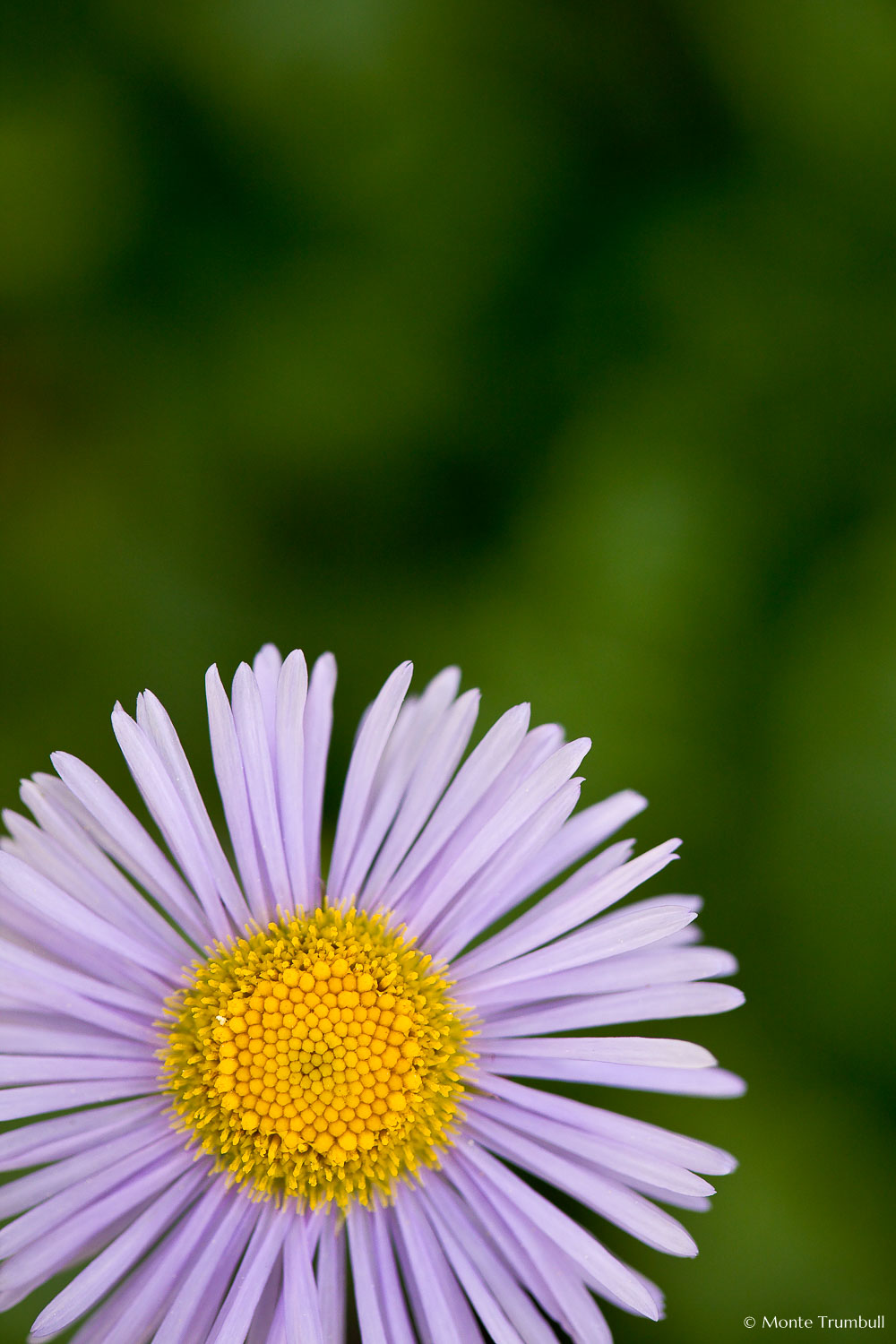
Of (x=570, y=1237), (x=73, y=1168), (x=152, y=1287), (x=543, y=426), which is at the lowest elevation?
(x=152, y=1287)

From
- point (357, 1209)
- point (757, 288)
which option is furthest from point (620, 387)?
point (357, 1209)

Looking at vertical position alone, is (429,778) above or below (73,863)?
above

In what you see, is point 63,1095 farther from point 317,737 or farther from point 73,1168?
point 317,737

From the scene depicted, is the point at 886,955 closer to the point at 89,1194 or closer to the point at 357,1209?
the point at 357,1209

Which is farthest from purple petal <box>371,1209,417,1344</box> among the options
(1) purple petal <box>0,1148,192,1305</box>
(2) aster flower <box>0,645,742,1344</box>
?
(1) purple petal <box>0,1148,192,1305</box>

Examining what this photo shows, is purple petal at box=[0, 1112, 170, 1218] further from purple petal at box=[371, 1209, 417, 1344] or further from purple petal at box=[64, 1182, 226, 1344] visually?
purple petal at box=[371, 1209, 417, 1344]

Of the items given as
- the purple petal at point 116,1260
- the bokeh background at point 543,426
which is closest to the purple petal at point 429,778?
the purple petal at point 116,1260

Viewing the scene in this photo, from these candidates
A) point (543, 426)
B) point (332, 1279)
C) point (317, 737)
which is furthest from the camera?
point (543, 426)

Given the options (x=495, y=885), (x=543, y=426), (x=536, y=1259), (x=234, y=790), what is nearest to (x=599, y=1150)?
(x=536, y=1259)
